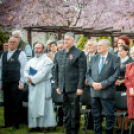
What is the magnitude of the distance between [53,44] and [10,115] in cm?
214

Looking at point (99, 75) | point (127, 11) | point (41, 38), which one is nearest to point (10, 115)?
point (99, 75)

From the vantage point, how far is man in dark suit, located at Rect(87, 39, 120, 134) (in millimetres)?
4469

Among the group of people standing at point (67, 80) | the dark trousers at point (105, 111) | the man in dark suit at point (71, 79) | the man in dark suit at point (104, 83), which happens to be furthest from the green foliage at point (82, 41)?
the dark trousers at point (105, 111)

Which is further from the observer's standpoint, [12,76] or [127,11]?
[127,11]

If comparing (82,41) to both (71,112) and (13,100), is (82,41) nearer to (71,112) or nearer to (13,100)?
(13,100)

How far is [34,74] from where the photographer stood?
507 centimetres

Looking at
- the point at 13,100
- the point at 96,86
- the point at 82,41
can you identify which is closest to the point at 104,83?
the point at 96,86

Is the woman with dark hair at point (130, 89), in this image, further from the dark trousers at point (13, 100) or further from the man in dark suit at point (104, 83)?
the dark trousers at point (13, 100)

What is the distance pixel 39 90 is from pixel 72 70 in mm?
825

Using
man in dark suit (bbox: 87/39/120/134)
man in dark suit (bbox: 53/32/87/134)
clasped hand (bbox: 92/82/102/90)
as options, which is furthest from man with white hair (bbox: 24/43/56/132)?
clasped hand (bbox: 92/82/102/90)

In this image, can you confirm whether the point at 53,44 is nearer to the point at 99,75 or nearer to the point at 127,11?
the point at 99,75

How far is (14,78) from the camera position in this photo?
527 centimetres

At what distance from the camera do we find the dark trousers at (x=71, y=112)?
4.77 meters

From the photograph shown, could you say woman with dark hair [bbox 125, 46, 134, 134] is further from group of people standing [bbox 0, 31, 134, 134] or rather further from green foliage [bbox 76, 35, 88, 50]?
green foliage [bbox 76, 35, 88, 50]
